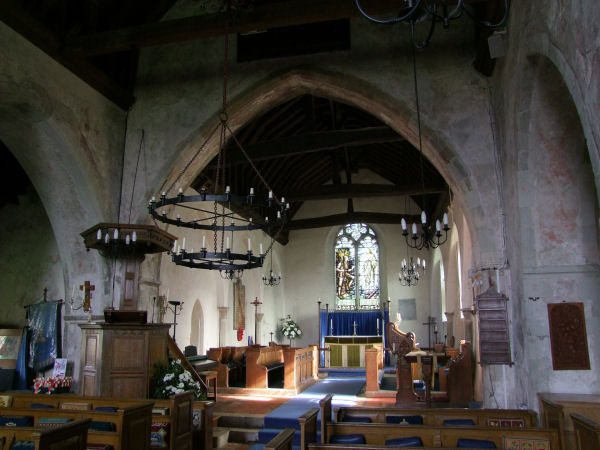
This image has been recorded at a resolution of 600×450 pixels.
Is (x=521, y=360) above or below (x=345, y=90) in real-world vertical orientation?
below

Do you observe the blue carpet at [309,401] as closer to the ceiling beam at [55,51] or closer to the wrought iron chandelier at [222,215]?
the wrought iron chandelier at [222,215]

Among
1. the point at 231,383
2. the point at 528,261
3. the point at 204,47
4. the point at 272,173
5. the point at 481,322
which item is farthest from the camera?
the point at 272,173

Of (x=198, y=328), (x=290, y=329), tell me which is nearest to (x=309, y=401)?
(x=198, y=328)

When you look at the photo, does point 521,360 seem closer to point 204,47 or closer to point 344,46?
point 344,46

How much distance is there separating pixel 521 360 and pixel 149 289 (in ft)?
16.5

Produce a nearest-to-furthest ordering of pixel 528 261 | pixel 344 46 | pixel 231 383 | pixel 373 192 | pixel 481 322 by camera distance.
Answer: pixel 528 261
pixel 481 322
pixel 344 46
pixel 231 383
pixel 373 192

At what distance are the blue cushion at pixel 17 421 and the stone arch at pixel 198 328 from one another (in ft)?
22.8

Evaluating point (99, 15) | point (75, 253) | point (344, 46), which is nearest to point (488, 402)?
point (344, 46)

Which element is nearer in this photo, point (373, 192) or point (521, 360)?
point (521, 360)

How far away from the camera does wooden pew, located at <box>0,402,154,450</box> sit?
3881 mm

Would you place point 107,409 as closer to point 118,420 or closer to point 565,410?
point 118,420

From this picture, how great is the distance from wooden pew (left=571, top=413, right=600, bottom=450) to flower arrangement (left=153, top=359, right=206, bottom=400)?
12.4ft

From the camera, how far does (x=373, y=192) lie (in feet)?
37.9

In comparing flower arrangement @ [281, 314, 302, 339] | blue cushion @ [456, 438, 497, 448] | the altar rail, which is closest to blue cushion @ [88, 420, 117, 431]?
blue cushion @ [456, 438, 497, 448]
